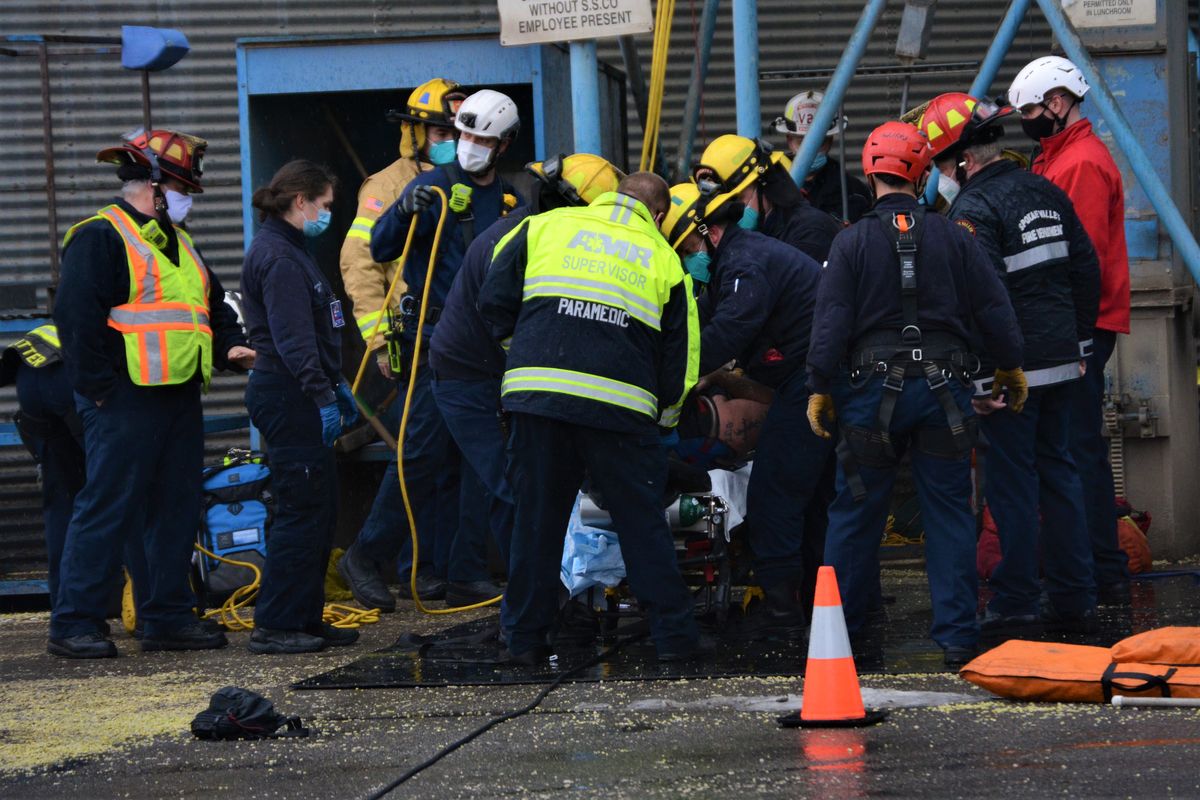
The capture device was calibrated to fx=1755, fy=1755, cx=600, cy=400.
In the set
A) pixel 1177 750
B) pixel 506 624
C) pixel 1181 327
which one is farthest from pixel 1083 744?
pixel 1181 327

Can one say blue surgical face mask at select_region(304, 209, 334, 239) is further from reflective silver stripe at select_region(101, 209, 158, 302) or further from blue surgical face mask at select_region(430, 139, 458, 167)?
blue surgical face mask at select_region(430, 139, 458, 167)

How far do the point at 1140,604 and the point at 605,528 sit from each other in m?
2.39

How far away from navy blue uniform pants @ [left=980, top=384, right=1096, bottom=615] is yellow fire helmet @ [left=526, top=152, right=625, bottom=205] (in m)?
1.78

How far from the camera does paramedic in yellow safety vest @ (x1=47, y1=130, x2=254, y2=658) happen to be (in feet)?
23.9

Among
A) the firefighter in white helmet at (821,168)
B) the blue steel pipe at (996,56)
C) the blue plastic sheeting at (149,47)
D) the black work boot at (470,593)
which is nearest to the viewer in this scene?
the black work boot at (470,593)

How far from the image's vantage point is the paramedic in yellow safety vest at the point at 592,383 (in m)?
6.30

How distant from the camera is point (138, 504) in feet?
24.3

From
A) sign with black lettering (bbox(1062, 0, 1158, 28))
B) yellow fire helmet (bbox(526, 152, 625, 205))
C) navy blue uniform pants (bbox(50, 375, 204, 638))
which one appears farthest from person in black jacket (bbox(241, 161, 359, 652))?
sign with black lettering (bbox(1062, 0, 1158, 28))

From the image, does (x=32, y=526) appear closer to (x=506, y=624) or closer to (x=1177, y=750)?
(x=506, y=624)

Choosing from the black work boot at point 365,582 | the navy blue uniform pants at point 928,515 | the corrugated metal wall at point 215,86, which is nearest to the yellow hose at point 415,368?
the black work boot at point 365,582

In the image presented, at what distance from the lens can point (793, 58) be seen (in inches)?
411

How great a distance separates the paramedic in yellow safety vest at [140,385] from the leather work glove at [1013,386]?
10.4ft

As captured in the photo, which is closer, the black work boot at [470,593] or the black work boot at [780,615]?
the black work boot at [780,615]

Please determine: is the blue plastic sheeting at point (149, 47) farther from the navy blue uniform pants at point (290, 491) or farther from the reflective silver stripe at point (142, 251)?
the navy blue uniform pants at point (290, 491)
